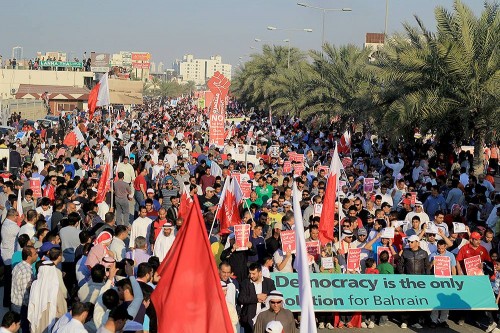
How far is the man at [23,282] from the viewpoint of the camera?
30.2 ft

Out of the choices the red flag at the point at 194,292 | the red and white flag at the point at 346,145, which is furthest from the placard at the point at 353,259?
the red and white flag at the point at 346,145

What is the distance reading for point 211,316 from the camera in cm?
663

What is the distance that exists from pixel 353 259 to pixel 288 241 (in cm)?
111

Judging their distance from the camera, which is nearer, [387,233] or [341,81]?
[387,233]

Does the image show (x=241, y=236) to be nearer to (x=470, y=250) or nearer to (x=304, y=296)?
(x=470, y=250)

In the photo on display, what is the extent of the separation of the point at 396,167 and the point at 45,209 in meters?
11.4

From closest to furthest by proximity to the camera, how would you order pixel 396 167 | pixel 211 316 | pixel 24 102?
pixel 211 316 < pixel 396 167 < pixel 24 102

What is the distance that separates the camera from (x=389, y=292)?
1131 centimetres

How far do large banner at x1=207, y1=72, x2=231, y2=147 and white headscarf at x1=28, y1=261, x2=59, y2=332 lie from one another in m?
18.7

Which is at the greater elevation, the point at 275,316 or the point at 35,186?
the point at 35,186

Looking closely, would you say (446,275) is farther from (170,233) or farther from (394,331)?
(170,233)

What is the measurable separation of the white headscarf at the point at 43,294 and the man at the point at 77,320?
149 cm

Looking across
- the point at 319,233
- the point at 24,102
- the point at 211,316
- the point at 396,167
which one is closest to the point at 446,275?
the point at 319,233

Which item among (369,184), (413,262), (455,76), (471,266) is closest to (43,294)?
(413,262)
